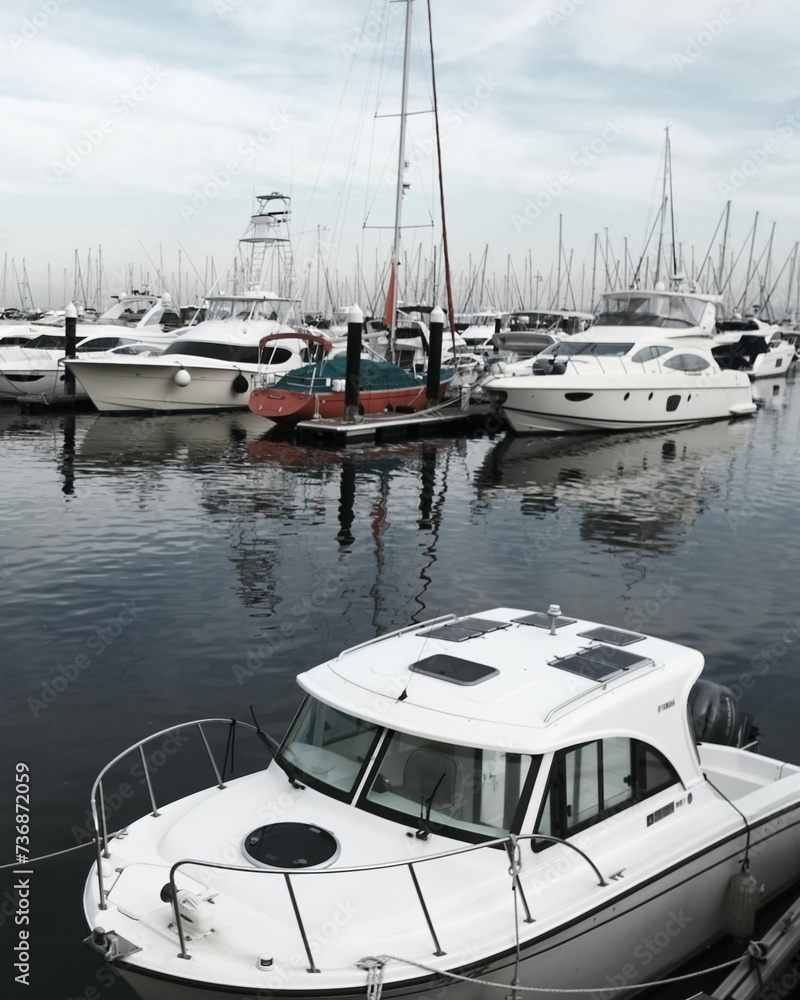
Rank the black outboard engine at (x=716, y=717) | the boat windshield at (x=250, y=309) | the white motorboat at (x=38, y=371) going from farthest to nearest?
1. the boat windshield at (x=250, y=309)
2. the white motorboat at (x=38, y=371)
3. the black outboard engine at (x=716, y=717)

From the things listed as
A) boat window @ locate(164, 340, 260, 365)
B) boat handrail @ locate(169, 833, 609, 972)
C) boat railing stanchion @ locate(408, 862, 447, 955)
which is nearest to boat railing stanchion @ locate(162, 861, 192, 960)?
boat handrail @ locate(169, 833, 609, 972)

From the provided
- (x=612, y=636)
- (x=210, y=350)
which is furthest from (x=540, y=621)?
(x=210, y=350)

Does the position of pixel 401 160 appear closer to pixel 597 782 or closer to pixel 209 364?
pixel 209 364

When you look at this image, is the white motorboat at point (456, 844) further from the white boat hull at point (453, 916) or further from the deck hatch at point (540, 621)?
the deck hatch at point (540, 621)

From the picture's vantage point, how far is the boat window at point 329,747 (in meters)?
6.27

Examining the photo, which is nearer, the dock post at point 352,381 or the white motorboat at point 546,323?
the dock post at point 352,381

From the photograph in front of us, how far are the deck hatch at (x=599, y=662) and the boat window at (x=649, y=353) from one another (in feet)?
91.6

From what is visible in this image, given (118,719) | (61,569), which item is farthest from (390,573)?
(118,719)

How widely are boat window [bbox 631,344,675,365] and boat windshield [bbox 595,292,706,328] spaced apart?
1859 millimetres

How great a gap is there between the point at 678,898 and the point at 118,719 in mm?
6129

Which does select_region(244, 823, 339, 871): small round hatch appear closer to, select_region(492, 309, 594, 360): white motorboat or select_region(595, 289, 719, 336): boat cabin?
select_region(595, 289, 719, 336): boat cabin

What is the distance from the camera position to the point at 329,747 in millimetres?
6516

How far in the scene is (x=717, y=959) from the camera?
695 centimetres

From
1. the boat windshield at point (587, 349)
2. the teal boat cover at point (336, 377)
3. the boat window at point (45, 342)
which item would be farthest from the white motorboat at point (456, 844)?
the boat window at point (45, 342)
